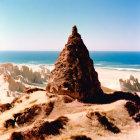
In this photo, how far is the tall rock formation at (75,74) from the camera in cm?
824

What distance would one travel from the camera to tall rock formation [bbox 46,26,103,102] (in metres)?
8.24

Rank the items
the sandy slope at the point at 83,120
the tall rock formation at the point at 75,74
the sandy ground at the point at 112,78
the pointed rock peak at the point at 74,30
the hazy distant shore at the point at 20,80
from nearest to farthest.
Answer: the sandy slope at the point at 83,120 < the tall rock formation at the point at 75,74 < the pointed rock peak at the point at 74,30 < the hazy distant shore at the point at 20,80 < the sandy ground at the point at 112,78

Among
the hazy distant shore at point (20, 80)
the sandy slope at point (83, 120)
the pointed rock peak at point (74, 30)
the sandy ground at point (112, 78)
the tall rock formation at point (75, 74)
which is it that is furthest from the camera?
the sandy ground at point (112, 78)

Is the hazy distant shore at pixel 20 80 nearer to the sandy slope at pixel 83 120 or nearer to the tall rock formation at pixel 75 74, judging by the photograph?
the tall rock formation at pixel 75 74

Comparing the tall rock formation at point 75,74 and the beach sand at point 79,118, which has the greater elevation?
the tall rock formation at point 75,74

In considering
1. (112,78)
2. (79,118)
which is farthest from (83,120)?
(112,78)

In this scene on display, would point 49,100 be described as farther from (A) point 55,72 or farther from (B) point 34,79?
(B) point 34,79

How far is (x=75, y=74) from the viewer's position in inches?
338

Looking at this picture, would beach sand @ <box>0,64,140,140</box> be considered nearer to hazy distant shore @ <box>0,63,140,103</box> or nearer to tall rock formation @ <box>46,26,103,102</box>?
tall rock formation @ <box>46,26,103,102</box>

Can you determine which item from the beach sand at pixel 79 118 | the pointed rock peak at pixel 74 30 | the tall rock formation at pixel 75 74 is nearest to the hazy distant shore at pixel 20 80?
the tall rock formation at pixel 75 74

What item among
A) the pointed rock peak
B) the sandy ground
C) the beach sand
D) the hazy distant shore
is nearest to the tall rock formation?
the pointed rock peak

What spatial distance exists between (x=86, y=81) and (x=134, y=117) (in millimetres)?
2905

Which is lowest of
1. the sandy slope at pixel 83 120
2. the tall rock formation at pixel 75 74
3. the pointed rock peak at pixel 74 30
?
the sandy slope at pixel 83 120

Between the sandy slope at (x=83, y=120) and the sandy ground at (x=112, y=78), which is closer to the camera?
the sandy slope at (x=83, y=120)
